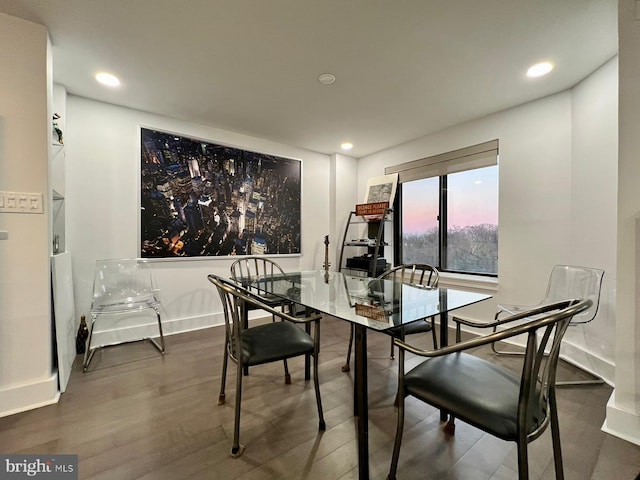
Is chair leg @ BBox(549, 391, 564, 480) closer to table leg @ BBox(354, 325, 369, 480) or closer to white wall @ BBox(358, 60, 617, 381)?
table leg @ BBox(354, 325, 369, 480)

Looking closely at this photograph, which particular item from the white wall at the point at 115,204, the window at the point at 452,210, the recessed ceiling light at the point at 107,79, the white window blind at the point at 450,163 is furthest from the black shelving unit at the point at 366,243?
the recessed ceiling light at the point at 107,79

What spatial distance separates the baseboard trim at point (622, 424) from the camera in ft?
4.76

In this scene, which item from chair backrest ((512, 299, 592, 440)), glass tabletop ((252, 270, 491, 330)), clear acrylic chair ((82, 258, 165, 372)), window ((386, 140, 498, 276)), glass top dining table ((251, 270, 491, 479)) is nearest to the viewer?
chair backrest ((512, 299, 592, 440))

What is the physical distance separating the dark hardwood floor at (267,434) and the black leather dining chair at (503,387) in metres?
0.31

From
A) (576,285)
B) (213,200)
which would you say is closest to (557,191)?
(576,285)

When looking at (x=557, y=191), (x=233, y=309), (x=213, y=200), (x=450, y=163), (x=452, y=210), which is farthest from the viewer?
(x=452, y=210)

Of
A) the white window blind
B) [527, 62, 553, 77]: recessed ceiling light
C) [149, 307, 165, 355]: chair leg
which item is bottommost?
[149, 307, 165, 355]: chair leg

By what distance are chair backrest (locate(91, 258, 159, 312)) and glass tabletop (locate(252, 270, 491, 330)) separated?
121cm

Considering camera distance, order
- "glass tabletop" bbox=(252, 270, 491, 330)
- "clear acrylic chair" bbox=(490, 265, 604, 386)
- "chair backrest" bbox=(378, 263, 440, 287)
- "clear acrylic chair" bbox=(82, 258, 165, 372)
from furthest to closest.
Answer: "clear acrylic chair" bbox=(82, 258, 165, 372), "chair backrest" bbox=(378, 263, 440, 287), "clear acrylic chair" bbox=(490, 265, 604, 386), "glass tabletop" bbox=(252, 270, 491, 330)

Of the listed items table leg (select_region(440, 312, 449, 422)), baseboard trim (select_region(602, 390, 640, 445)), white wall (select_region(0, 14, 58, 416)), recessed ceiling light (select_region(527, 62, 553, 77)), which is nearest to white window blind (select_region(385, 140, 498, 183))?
recessed ceiling light (select_region(527, 62, 553, 77))

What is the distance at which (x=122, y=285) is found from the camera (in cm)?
270

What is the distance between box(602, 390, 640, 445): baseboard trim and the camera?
1450mm

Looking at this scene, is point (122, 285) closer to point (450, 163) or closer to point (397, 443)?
point (397, 443)

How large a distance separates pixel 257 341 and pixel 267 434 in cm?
47
